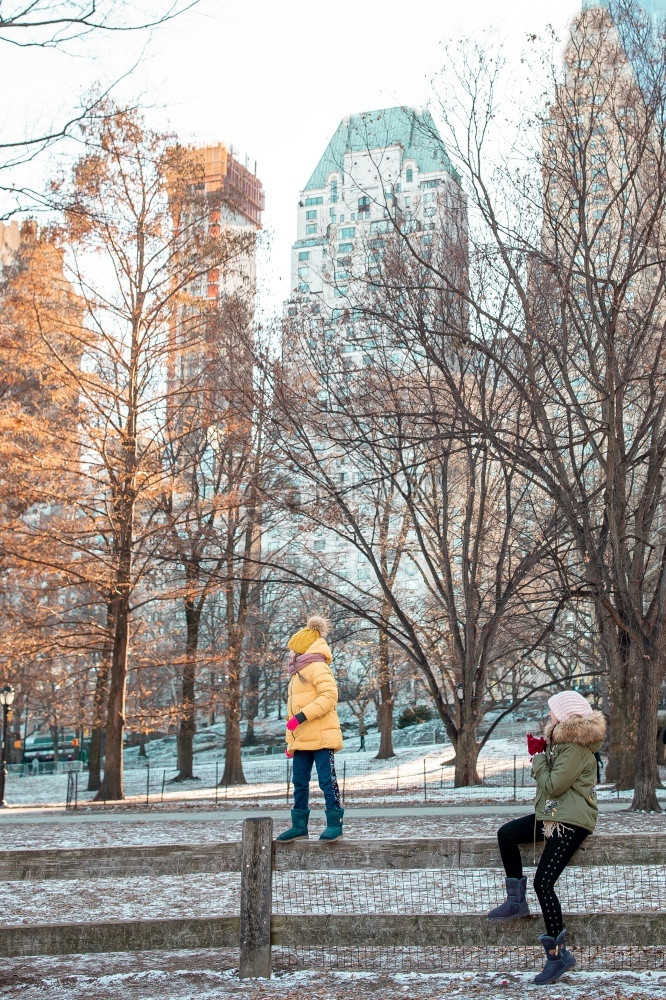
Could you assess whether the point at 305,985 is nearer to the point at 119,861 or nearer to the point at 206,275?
the point at 119,861

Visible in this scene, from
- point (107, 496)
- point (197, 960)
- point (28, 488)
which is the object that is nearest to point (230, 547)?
point (107, 496)

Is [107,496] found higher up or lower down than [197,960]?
higher up

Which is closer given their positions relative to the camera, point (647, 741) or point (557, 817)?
point (557, 817)

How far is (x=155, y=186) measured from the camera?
21.7m

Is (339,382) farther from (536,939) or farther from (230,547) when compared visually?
(536,939)

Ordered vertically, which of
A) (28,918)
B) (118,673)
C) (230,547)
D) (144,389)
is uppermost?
(144,389)

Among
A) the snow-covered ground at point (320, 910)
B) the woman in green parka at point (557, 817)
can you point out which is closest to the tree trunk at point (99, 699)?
the snow-covered ground at point (320, 910)

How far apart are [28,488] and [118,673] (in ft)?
15.6

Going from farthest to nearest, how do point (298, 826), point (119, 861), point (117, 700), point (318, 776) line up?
point (117, 700) → point (318, 776) → point (298, 826) → point (119, 861)

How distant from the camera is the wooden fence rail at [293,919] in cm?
561

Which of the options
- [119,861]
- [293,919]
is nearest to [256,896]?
[293,919]

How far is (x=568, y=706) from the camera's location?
18.4 feet

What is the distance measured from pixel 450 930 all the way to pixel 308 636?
77.3 inches

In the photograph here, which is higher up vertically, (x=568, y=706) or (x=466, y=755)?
(x=568, y=706)
